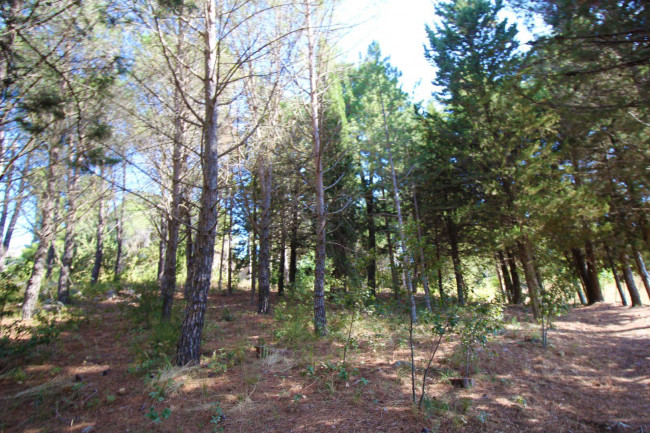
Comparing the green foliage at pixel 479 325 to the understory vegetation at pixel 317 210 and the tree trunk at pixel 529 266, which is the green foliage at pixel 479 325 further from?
the tree trunk at pixel 529 266

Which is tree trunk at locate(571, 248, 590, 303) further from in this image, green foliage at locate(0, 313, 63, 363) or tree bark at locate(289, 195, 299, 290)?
green foliage at locate(0, 313, 63, 363)

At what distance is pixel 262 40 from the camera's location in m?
7.95

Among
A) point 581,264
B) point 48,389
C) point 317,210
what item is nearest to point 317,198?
point 317,210

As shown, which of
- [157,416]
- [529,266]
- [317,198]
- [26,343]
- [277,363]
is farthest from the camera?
[529,266]

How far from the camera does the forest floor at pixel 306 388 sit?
376 centimetres

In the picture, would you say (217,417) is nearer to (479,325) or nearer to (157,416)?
(157,416)

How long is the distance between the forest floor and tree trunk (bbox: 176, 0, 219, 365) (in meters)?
0.42

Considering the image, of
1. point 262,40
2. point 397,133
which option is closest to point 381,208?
point 397,133

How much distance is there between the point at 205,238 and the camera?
5.27m

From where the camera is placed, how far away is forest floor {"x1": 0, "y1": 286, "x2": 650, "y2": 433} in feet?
12.3

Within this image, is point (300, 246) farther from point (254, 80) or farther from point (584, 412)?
point (584, 412)

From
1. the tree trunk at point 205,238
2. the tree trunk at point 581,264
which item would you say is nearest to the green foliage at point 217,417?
the tree trunk at point 205,238

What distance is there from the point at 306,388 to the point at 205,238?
9.43ft

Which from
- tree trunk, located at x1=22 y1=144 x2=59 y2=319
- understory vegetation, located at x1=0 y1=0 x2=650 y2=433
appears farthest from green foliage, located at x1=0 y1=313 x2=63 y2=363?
tree trunk, located at x1=22 y1=144 x2=59 y2=319
